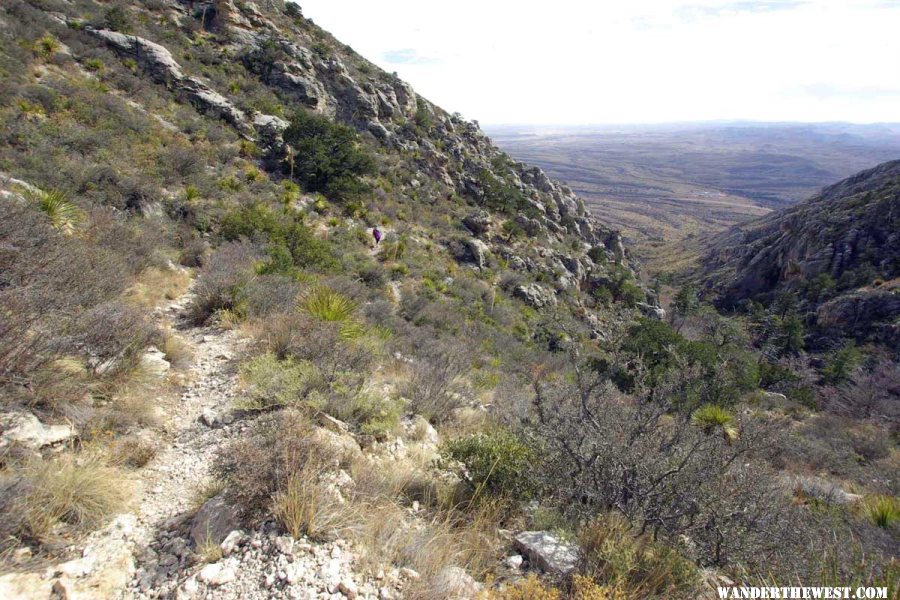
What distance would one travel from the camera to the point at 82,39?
15.9 metres

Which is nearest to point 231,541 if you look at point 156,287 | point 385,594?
point 385,594

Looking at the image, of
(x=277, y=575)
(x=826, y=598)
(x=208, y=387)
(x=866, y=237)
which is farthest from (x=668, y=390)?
(x=866, y=237)

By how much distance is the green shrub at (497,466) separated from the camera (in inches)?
124

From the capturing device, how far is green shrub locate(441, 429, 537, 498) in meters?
3.16

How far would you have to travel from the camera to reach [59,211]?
20.8 ft

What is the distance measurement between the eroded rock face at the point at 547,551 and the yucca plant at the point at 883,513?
15.0 feet

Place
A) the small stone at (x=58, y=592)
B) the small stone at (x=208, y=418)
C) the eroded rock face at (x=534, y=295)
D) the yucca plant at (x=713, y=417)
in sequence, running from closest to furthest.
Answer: the small stone at (x=58, y=592), the small stone at (x=208, y=418), the yucca plant at (x=713, y=417), the eroded rock face at (x=534, y=295)

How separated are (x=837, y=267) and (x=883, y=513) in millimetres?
46286

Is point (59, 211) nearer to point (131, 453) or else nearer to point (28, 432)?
point (28, 432)

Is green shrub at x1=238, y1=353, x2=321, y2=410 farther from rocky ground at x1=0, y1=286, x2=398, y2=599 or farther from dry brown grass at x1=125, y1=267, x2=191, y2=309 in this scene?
dry brown grass at x1=125, y1=267, x2=191, y2=309

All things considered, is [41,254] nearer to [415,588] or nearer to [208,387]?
[208,387]

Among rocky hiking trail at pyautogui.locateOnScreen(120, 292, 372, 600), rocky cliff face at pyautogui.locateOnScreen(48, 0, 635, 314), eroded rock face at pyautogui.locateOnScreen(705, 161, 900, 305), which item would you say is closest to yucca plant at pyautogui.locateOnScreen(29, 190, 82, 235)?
rocky hiking trail at pyautogui.locateOnScreen(120, 292, 372, 600)

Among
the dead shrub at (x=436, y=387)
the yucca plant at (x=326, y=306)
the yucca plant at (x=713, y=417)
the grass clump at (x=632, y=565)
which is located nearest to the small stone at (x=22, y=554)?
the grass clump at (x=632, y=565)

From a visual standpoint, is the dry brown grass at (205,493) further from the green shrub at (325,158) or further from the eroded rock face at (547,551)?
the green shrub at (325,158)
